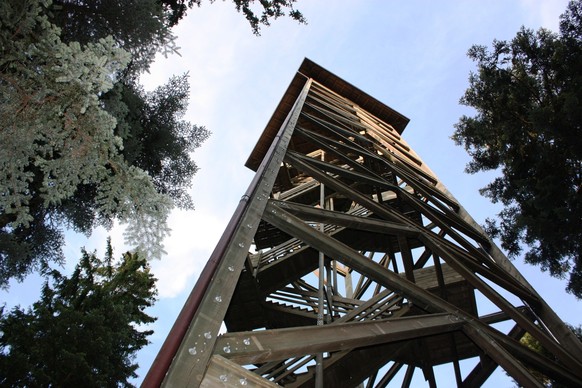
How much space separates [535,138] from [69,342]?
1068cm

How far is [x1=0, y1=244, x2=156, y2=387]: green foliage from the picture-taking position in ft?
25.0

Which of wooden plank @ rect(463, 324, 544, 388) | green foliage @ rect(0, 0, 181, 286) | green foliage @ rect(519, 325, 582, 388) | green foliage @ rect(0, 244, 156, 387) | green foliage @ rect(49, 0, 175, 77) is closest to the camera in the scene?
wooden plank @ rect(463, 324, 544, 388)

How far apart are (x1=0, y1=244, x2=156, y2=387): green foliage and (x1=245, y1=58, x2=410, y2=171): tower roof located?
244 inches

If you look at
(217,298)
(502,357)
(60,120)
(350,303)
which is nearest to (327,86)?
(350,303)

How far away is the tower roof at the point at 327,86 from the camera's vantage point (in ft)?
45.1

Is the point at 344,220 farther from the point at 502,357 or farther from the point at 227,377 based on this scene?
the point at 227,377

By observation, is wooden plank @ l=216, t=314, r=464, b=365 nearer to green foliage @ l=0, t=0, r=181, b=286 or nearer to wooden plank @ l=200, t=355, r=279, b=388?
wooden plank @ l=200, t=355, r=279, b=388

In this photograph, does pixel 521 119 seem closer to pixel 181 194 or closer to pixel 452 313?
pixel 181 194

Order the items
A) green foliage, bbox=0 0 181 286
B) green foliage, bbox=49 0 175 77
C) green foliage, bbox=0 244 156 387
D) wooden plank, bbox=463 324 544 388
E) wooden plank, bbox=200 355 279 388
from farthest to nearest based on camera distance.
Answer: green foliage, bbox=0 244 156 387, green foliage, bbox=49 0 175 77, green foliage, bbox=0 0 181 286, wooden plank, bbox=463 324 544 388, wooden plank, bbox=200 355 279 388

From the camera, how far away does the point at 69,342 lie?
8.19 metres

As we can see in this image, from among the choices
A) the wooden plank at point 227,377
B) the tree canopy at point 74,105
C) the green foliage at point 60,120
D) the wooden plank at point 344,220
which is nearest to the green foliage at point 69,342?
the tree canopy at point 74,105

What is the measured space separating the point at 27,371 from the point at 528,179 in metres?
10.4

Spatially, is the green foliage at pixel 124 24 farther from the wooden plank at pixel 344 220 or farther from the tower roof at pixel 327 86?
the tower roof at pixel 327 86

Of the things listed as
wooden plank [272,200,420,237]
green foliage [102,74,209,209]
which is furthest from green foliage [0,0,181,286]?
green foliage [102,74,209,209]
